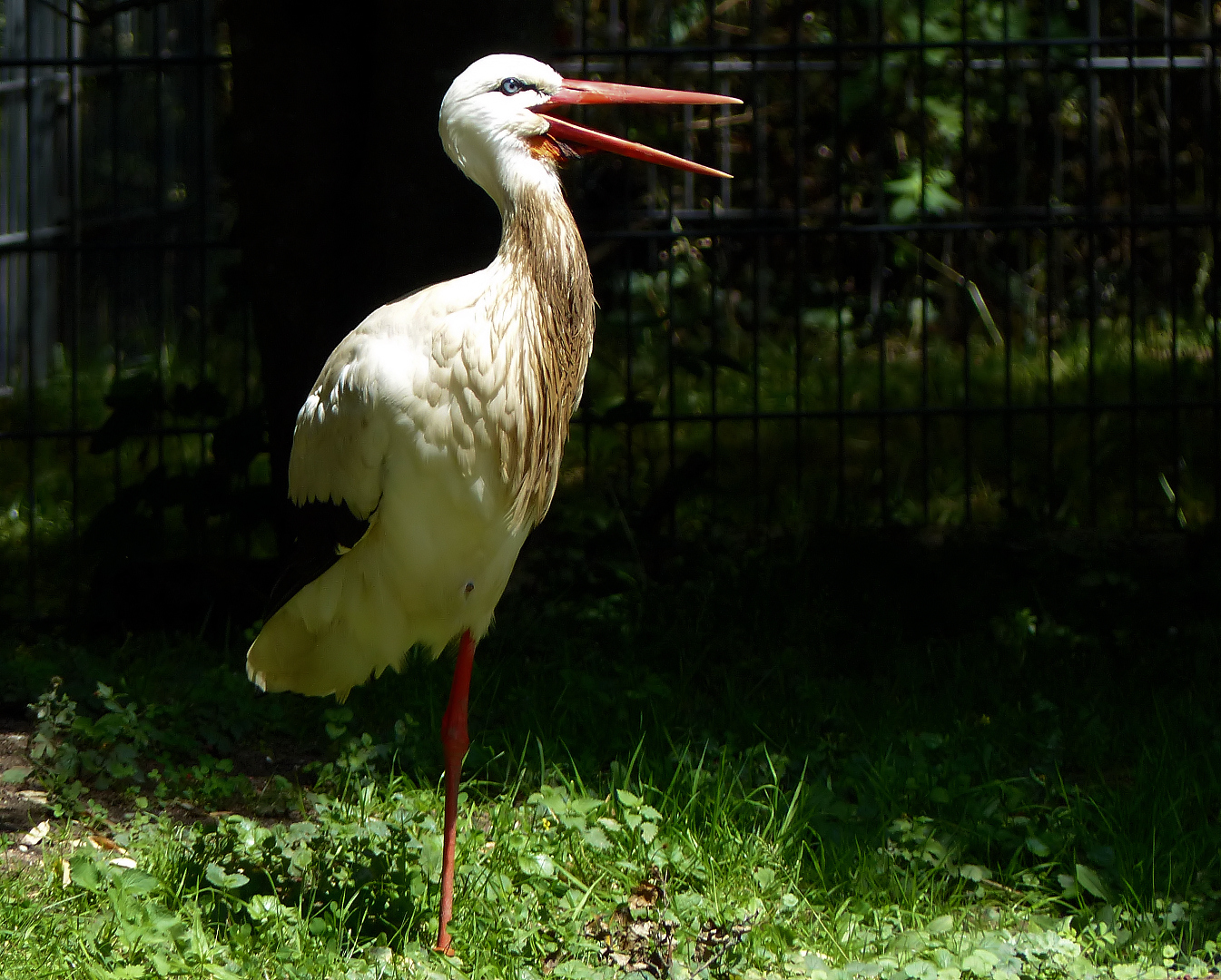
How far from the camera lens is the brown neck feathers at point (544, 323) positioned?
3.07 m

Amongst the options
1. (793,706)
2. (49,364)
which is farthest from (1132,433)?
(49,364)

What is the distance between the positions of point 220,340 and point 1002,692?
6.14 meters

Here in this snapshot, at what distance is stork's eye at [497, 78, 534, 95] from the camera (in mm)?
3045

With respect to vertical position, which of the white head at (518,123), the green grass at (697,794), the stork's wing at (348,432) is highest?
the white head at (518,123)

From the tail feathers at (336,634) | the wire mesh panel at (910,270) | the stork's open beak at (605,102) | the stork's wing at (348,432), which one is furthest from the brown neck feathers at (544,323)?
the wire mesh panel at (910,270)

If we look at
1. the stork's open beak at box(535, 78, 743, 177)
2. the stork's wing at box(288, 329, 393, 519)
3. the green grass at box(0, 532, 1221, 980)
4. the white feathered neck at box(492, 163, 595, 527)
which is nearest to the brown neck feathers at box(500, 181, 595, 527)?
the white feathered neck at box(492, 163, 595, 527)

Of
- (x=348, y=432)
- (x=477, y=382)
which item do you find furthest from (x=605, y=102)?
(x=348, y=432)

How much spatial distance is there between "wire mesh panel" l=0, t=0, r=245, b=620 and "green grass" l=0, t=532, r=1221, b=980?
2.30ft

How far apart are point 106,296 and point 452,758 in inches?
282

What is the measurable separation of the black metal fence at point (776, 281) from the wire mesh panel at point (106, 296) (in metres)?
0.02

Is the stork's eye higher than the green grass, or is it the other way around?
the stork's eye

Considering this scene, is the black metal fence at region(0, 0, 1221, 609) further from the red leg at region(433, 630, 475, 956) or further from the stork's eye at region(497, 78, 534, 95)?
the stork's eye at region(497, 78, 534, 95)

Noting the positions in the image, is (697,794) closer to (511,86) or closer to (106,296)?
(511,86)

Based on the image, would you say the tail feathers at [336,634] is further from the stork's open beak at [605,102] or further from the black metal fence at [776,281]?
the black metal fence at [776,281]
